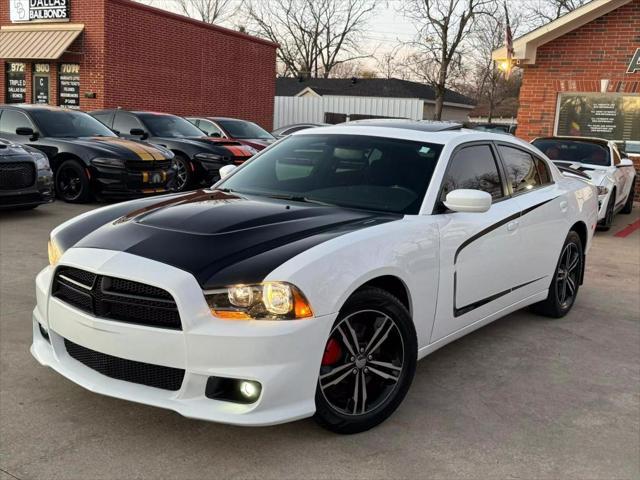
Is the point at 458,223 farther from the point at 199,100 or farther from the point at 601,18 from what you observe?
the point at 199,100

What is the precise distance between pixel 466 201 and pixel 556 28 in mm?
12140

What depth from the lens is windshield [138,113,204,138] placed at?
12812 mm

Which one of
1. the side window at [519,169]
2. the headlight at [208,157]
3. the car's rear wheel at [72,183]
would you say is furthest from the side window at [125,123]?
the side window at [519,169]

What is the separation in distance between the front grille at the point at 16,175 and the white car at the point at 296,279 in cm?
514

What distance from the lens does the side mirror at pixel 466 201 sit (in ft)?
12.1

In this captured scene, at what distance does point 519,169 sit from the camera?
4.89 m

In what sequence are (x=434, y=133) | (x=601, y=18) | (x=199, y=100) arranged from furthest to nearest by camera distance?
(x=199, y=100) → (x=601, y=18) → (x=434, y=133)

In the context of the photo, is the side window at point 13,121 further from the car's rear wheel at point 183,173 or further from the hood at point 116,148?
the car's rear wheel at point 183,173

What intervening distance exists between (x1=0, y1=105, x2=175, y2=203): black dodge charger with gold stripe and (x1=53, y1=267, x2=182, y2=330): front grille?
747 centimetres

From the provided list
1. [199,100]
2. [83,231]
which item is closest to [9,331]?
[83,231]

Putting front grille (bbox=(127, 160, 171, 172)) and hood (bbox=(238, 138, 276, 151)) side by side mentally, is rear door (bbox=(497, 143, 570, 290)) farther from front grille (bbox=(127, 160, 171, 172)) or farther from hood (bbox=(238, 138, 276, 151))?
hood (bbox=(238, 138, 276, 151))

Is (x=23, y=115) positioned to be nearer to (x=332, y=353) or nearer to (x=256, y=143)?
(x=256, y=143)

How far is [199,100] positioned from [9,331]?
65.3 ft

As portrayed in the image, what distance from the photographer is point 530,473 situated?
9.72ft
